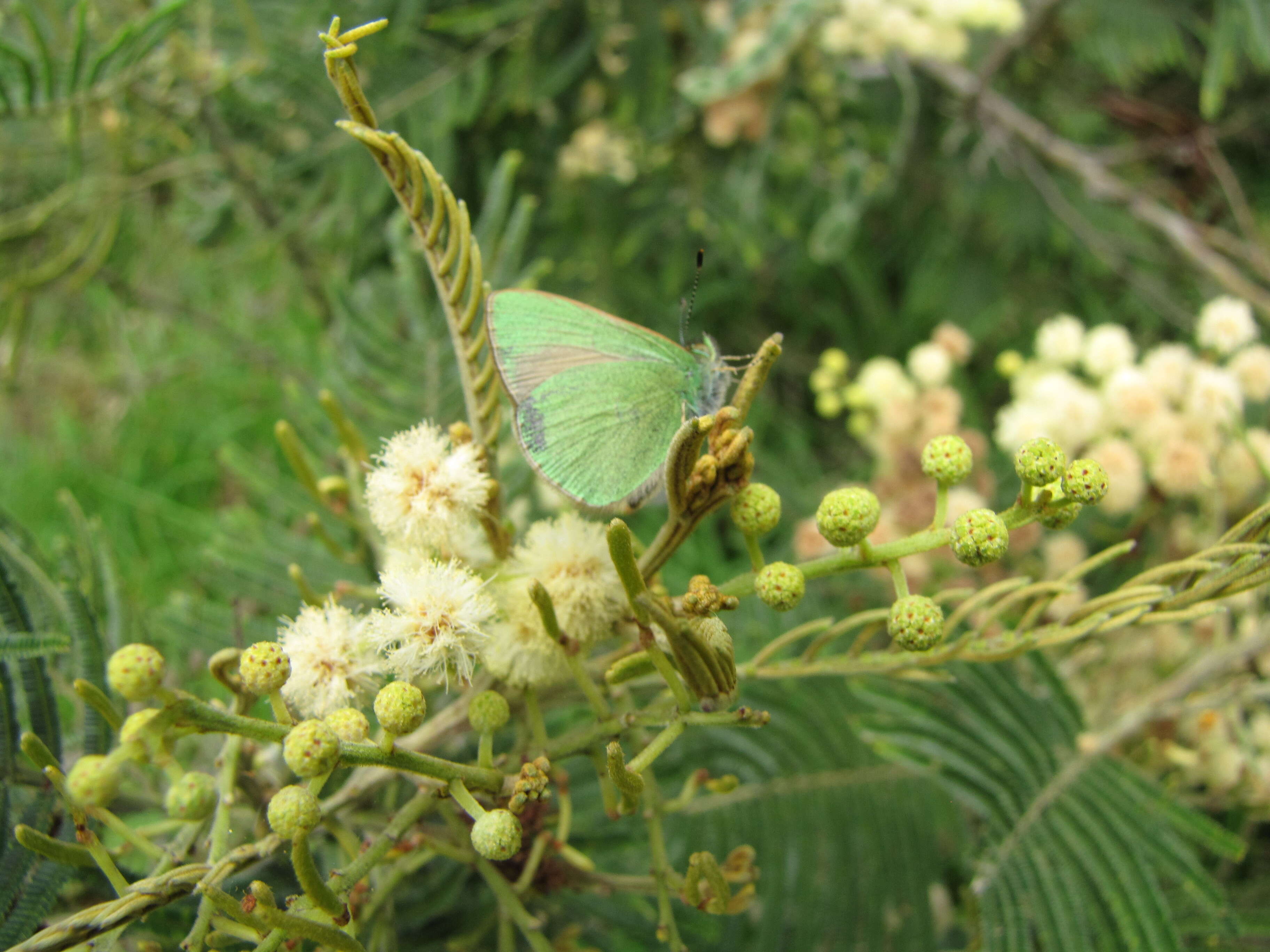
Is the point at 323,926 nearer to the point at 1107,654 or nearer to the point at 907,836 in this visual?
the point at 907,836

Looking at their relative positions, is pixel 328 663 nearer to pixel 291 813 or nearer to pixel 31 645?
pixel 291 813

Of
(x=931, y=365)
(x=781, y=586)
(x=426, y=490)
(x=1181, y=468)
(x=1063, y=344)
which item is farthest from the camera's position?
(x=931, y=365)

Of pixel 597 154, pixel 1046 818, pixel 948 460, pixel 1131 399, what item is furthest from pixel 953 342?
pixel 948 460

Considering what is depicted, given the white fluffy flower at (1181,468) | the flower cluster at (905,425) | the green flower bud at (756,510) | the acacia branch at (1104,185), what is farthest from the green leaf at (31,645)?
the acacia branch at (1104,185)

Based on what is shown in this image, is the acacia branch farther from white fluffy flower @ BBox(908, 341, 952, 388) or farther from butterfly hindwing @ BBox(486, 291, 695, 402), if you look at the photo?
butterfly hindwing @ BBox(486, 291, 695, 402)

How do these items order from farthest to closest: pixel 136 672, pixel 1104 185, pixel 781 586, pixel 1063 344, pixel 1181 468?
1. pixel 1104 185
2. pixel 1063 344
3. pixel 1181 468
4. pixel 781 586
5. pixel 136 672

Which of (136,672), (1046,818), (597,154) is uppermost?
(597,154)

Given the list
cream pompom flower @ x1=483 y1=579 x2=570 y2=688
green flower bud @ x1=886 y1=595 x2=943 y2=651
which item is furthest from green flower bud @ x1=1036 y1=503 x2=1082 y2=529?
cream pompom flower @ x1=483 y1=579 x2=570 y2=688
